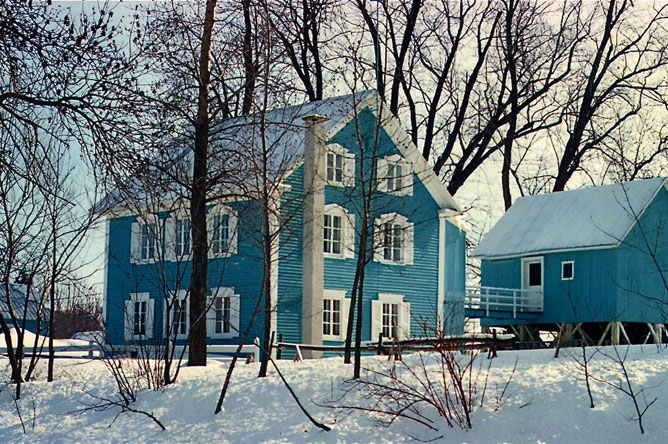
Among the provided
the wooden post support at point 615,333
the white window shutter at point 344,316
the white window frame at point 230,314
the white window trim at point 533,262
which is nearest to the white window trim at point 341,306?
the white window shutter at point 344,316

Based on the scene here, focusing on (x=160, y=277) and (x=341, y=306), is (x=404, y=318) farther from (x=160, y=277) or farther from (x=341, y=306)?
(x=160, y=277)

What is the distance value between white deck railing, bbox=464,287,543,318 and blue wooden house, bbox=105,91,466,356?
963mm

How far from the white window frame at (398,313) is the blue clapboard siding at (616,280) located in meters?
4.91

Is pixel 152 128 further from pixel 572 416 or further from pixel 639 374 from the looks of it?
pixel 639 374

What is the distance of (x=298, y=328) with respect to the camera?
26922mm

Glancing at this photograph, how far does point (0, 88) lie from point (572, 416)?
8.29m

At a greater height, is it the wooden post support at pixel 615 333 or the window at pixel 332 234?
the window at pixel 332 234

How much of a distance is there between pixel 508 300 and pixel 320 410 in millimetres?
20167

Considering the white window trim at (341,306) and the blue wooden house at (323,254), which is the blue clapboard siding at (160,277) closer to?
the blue wooden house at (323,254)

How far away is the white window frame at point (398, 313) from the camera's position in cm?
2873

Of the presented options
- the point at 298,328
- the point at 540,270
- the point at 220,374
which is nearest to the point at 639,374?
the point at 220,374

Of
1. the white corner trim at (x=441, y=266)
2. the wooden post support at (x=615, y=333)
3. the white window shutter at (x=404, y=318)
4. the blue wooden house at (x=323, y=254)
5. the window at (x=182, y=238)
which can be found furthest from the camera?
the white corner trim at (x=441, y=266)

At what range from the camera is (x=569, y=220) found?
33281mm

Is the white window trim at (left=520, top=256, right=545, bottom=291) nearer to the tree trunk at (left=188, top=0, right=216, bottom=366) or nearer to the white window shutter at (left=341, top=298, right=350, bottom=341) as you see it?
the white window shutter at (left=341, top=298, right=350, bottom=341)
